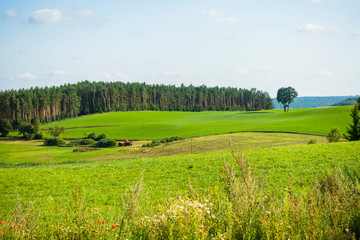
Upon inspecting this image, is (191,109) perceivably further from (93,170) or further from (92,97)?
(93,170)

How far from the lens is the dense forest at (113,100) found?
104812 millimetres

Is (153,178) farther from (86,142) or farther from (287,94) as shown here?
(287,94)

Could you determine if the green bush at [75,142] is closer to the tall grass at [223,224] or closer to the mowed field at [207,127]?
the mowed field at [207,127]

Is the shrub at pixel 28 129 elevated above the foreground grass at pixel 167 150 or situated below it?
above

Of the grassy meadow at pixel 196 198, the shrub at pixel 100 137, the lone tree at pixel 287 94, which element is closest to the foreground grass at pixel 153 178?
the grassy meadow at pixel 196 198

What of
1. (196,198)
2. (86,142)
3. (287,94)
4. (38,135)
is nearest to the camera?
(196,198)

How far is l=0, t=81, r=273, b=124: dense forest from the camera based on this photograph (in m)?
105

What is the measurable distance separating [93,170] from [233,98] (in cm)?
16572

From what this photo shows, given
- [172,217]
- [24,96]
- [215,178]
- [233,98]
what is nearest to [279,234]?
[172,217]

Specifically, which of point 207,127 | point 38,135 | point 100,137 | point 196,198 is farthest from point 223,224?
point 38,135

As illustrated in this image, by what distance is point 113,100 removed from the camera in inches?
5536

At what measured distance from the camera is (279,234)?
4984 mm

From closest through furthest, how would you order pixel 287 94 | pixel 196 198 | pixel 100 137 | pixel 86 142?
pixel 196 198, pixel 86 142, pixel 100 137, pixel 287 94

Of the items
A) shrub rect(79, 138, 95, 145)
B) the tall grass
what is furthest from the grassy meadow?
shrub rect(79, 138, 95, 145)
